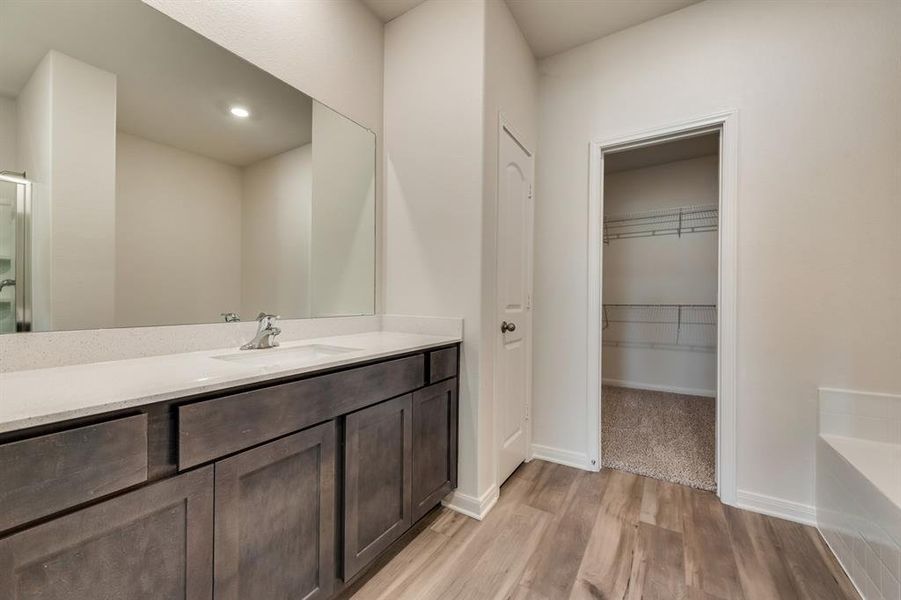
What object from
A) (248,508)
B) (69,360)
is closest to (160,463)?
(248,508)

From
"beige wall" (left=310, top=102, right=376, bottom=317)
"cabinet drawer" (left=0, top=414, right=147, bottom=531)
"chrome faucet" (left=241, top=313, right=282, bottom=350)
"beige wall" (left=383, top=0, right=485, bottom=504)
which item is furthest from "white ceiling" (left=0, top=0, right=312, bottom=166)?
"cabinet drawer" (left=0, top=414, right=147, bottom=531)

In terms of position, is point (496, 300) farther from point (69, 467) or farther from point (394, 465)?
point (69, 467)

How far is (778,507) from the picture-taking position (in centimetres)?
179

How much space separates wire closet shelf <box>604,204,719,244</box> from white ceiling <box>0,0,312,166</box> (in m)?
3.70

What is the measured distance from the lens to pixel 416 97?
200cm

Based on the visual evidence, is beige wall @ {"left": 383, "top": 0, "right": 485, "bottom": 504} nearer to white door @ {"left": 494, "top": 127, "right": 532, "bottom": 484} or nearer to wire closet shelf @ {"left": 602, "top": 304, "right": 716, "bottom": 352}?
white door @ {"left": 494, "top": 127, "right": 532, "bottom": 484}

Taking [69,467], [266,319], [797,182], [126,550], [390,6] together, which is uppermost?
[390,6]

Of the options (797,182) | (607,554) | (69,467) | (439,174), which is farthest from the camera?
(439,174)

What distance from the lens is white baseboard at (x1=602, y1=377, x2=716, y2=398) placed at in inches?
152

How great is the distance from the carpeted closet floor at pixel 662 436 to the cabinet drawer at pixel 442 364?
1.37 m

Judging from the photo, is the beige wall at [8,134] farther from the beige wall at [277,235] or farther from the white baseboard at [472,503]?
the white baseboard at [472,503]

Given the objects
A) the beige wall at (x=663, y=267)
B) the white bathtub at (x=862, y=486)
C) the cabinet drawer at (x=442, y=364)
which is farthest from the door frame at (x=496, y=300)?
the beige wall at (x=663, y=267)

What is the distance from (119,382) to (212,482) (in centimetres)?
32

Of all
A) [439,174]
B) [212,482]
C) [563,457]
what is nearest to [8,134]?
[212,482]
